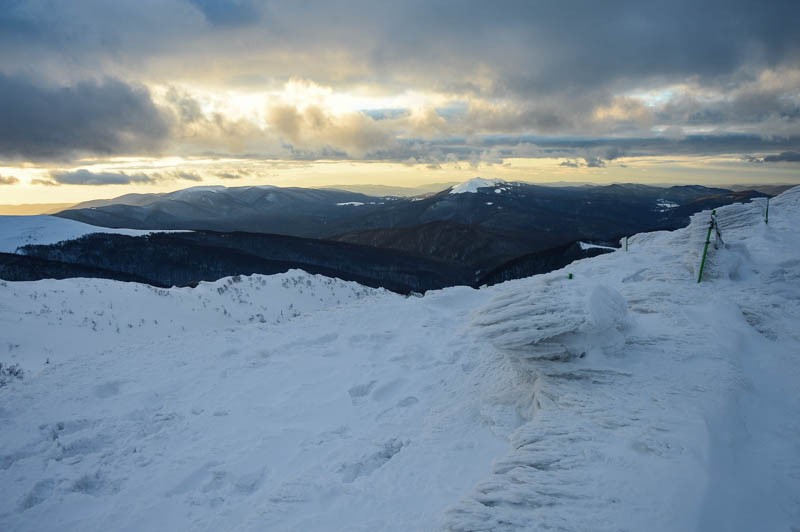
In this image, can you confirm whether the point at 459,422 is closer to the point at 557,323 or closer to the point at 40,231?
the point at 557,323

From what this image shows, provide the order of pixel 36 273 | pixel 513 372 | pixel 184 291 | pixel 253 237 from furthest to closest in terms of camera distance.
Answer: pixel 253 237, pixel 36 273, pixel 184 291, pixel 513 372

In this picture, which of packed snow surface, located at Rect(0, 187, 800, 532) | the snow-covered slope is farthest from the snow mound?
the snow-covered slope

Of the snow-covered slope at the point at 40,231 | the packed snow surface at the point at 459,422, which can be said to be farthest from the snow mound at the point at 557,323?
the snow-covered slope at the point at 40,231

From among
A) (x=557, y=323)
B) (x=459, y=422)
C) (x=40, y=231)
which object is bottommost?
(x=40, y=231)

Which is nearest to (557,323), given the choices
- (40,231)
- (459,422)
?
(459,422)

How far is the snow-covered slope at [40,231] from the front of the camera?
5763 inches

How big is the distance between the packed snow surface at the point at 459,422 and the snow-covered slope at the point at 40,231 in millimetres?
155065

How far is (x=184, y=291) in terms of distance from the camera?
23406mm

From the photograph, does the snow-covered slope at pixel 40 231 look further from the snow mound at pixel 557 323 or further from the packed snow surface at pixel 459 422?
the snow mound at pixel 557 323

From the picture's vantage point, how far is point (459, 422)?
25.7 feet

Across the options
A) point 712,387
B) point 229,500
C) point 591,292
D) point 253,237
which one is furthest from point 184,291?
point 253,237

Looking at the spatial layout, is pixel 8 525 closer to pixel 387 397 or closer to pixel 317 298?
pixel 387 397

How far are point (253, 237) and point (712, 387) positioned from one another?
168376 mm

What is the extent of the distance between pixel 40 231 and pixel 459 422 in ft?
693
